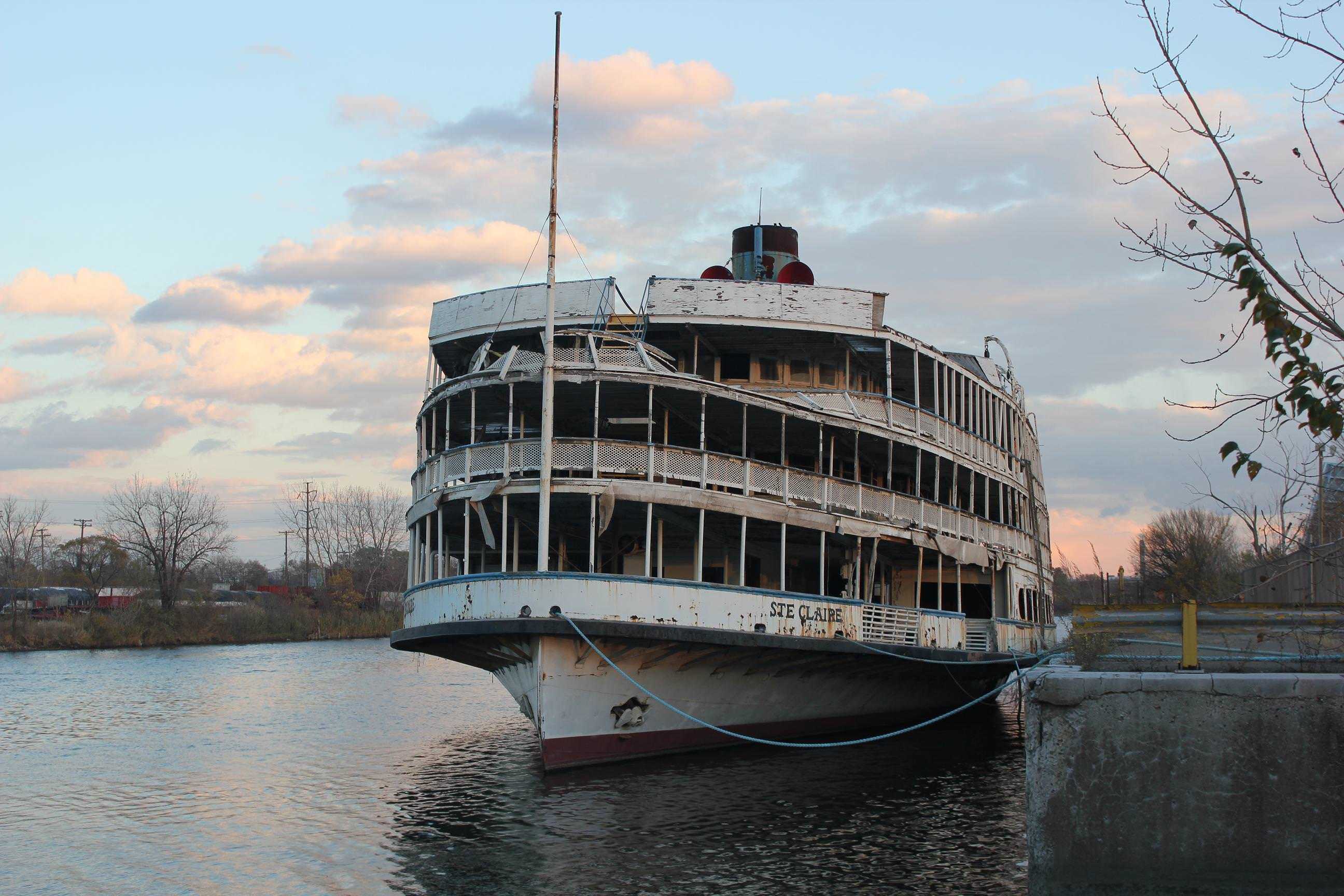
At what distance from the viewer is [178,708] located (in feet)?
105

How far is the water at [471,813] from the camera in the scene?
13375 millimetres

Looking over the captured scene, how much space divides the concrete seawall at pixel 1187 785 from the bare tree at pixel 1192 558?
324cm

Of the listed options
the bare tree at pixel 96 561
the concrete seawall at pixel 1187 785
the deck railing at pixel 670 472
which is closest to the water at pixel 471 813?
the concrete seawall at pixel 1187 785

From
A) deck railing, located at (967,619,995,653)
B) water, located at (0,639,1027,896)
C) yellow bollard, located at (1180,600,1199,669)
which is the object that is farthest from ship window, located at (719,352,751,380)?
yellow bollard, located at (1180,600,1199,669)

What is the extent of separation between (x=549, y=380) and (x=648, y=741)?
5.93 m

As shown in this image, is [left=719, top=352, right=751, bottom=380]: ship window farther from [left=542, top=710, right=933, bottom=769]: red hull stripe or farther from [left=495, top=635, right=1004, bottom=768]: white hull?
[left=542, top=710, right=933, bottom=769]: red hull stripe

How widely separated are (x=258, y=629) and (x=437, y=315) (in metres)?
46.5

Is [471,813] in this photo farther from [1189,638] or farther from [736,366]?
[736,366]

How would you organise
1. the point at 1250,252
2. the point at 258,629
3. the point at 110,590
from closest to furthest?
the point at 1250,252
the point at 258,629
the point at 110,590

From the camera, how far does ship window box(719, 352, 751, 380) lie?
24.7 meters

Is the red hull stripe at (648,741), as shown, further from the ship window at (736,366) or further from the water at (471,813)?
the ship window at (736,366)

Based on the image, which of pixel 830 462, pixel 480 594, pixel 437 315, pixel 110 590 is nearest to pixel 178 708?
pixel 437 315

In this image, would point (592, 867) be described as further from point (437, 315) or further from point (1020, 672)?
point (437, 315)

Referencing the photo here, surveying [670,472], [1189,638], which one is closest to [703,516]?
[670,472]
